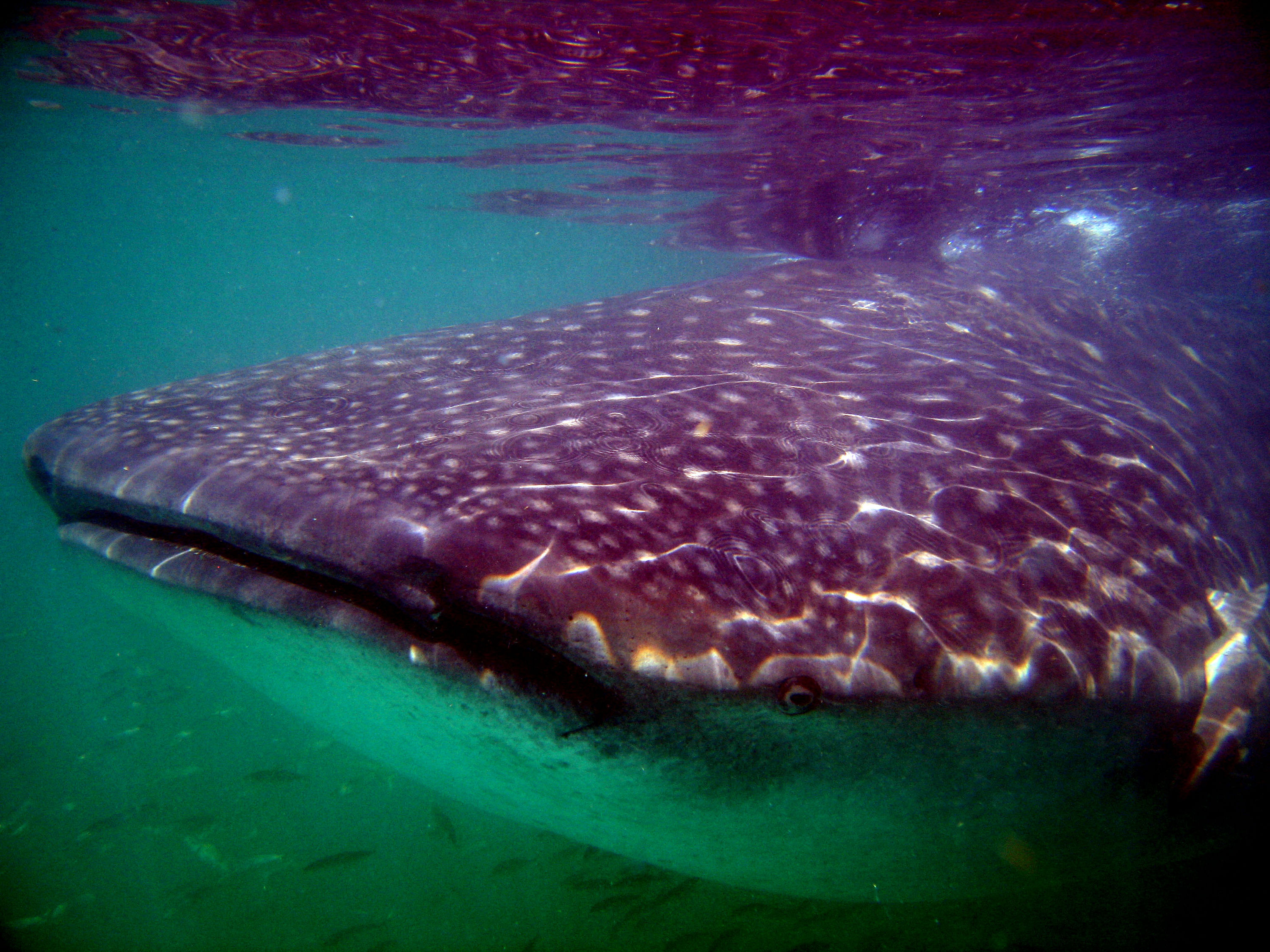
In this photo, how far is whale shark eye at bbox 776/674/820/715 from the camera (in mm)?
1567

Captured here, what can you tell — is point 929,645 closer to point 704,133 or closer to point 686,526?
point 686,526

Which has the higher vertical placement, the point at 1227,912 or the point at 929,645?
the point at 929,645

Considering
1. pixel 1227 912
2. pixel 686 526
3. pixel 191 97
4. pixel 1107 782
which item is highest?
pixel 191 97

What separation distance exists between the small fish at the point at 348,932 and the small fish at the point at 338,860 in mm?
710

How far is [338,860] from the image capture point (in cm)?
602

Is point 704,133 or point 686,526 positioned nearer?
point 686,526

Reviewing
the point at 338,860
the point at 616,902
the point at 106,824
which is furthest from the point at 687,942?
the point at 106,824

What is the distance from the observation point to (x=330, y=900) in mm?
5770

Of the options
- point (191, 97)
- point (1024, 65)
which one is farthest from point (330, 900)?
point (191, 97)

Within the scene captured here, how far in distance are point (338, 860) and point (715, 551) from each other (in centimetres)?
633

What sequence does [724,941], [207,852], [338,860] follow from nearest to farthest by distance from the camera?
[724,941], [338,860], [207,852]

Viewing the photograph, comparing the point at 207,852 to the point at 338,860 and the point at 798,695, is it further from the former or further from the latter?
the point at 798,695

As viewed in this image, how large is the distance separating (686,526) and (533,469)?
1.84 ft

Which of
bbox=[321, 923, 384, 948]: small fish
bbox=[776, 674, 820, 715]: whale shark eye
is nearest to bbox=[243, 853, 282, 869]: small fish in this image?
bbox=[321, 923, 384, 948]: small fish
